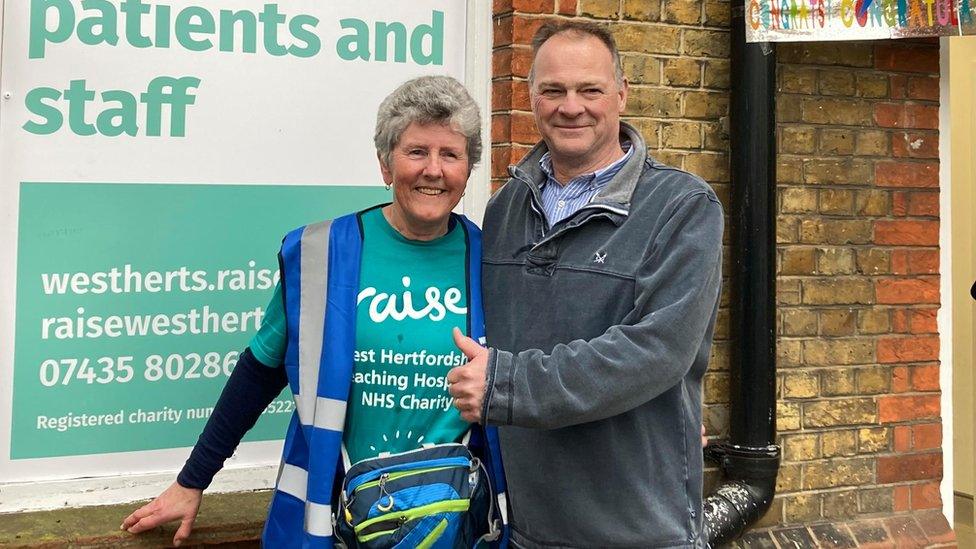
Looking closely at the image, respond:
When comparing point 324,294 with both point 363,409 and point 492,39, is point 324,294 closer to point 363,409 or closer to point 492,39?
point 363,409

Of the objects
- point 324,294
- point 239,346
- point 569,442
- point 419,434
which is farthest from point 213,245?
point 569,442

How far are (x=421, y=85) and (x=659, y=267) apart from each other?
2.24 ft

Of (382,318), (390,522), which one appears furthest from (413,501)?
(382,318)

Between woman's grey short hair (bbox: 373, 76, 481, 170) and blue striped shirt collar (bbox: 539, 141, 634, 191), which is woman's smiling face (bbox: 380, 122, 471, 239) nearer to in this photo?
woman's grey short hair (bbox: 373, 76, 481, 170)

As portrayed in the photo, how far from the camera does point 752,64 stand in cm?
381

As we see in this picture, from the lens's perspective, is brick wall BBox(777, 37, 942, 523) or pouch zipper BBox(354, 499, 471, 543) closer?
pouch zipper BBox(354, 499, 471, 543)

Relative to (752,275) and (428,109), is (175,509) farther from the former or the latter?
(752,275)

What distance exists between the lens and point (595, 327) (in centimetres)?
224

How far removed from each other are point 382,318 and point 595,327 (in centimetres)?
47

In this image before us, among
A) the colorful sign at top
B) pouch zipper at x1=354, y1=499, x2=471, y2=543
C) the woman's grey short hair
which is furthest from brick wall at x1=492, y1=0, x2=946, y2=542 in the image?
pouch zipper at x1=354, y1=499, x2=471, y2=543

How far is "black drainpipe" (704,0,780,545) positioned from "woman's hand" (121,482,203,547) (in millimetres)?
1902

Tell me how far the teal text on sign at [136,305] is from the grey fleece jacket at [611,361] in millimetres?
1220

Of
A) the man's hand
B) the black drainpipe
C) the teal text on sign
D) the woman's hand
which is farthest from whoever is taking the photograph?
the black drainpipe

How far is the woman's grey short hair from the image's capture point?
2.35 meters
